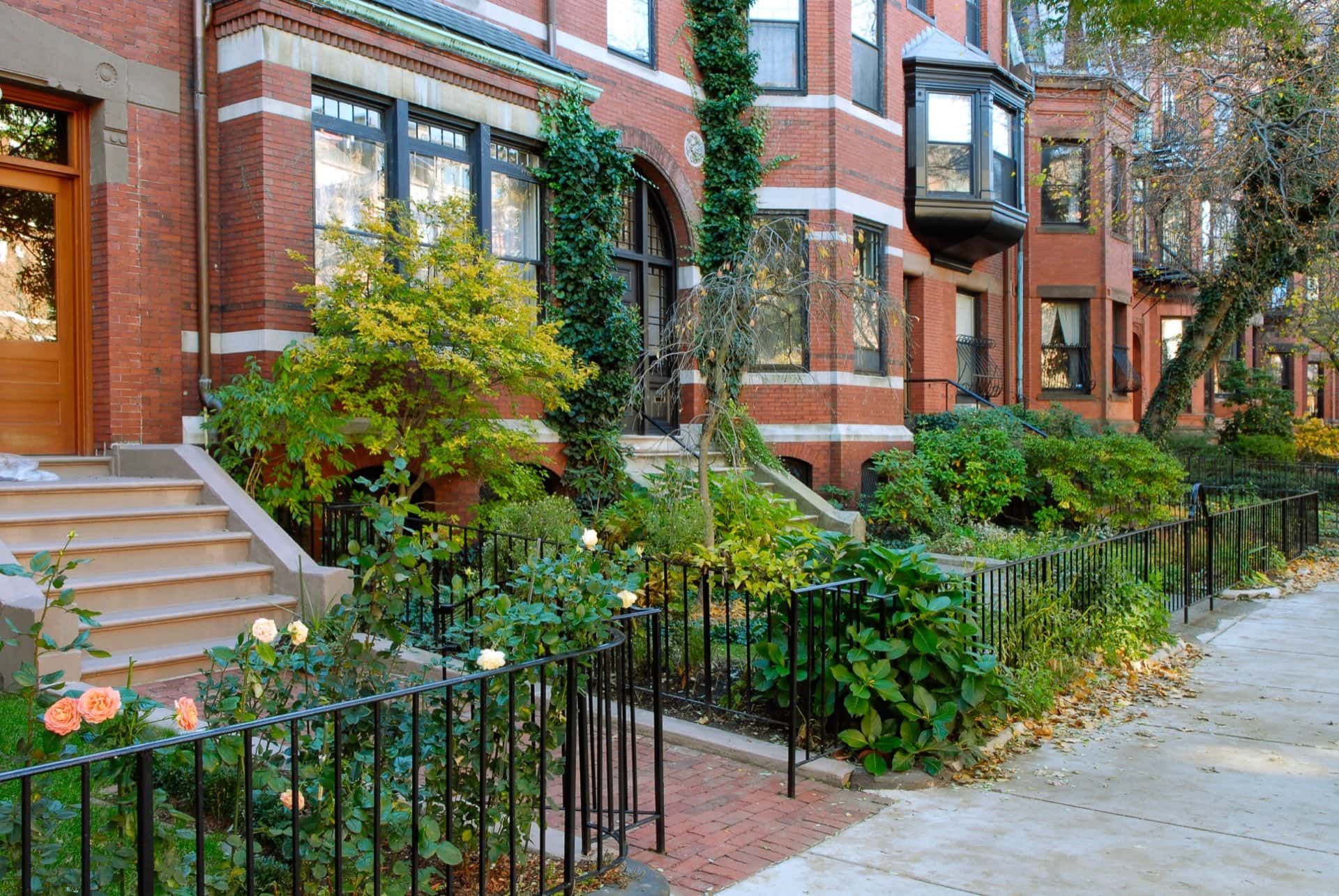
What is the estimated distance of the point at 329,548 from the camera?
907cm

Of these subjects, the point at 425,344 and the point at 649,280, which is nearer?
the point at 425,344

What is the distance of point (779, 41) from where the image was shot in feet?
53.0

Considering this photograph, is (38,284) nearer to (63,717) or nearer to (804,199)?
(63,717)

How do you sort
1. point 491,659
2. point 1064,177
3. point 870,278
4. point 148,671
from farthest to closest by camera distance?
point 1064,177 < point 870,278 < point 148,671 < point 491,659

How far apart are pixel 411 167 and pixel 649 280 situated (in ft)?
16.4

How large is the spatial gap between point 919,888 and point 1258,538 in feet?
35.7

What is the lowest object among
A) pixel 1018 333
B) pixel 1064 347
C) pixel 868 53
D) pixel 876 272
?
pixel 1064 347

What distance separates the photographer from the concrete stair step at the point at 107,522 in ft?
24.3

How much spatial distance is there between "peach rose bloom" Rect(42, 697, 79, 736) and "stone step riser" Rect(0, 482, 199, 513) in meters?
5.54

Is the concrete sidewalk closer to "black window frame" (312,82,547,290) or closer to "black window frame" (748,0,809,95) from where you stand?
"black window frame" (312,82,547,290)

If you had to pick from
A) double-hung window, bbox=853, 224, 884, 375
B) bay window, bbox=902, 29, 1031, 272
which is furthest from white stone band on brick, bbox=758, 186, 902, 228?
bay window, bbox=902, 29, 1031, 272

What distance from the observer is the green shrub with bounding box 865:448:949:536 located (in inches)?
586

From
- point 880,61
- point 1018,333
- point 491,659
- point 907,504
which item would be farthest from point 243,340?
point 1018,333

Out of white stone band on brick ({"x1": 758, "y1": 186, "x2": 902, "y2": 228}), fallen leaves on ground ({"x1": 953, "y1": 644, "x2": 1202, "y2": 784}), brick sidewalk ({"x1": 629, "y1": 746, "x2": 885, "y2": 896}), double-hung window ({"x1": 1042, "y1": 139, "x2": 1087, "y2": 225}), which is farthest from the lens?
double-hung window ({"x1": 1042, "y1": 139, "x2": 1087, "y2": 225})
